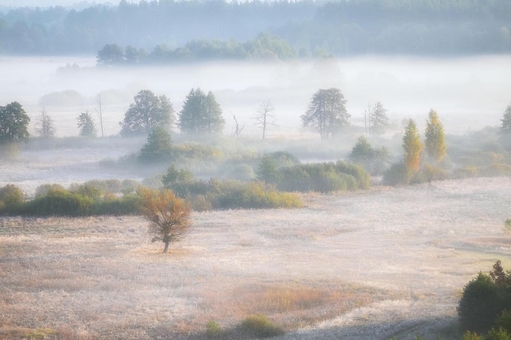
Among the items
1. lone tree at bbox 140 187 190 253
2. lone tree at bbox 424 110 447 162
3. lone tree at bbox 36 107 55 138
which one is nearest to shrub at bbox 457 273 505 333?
lone tree at bbox 140 187 190 253

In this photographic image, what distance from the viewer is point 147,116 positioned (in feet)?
309

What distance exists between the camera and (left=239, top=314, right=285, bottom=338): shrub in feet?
69.8

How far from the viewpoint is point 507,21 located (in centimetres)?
18450

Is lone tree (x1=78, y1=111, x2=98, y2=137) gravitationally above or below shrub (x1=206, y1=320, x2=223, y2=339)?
above

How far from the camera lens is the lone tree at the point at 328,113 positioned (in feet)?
313

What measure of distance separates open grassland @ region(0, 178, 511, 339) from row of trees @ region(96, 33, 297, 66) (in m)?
117

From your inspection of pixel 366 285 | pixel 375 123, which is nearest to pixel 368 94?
pixel 375 123

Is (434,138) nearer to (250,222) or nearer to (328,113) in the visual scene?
(328,113)

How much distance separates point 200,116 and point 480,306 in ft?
248

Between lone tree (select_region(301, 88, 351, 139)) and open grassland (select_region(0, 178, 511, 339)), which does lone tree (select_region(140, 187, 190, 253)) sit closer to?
open grassland (select_region(0, 178, 511, 339))

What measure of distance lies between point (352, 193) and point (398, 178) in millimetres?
7963

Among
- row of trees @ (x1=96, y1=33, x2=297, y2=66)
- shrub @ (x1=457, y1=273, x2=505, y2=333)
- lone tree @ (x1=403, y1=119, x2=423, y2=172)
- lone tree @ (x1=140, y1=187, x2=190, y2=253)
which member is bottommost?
shrub @ (x1=457, y1=273, x2=505, y2=333)

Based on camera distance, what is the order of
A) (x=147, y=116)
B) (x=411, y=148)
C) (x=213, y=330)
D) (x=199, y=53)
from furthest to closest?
(x=199, y=53) → (x=147, y=116) → (x=411, y=148) → (x=213, y=330)

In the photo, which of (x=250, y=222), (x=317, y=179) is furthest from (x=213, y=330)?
(x=317, y=179)
